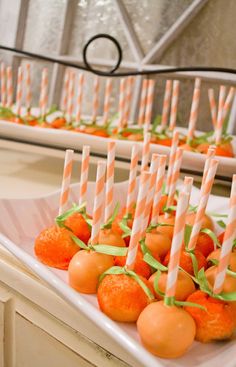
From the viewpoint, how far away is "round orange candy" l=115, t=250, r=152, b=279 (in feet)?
1.94

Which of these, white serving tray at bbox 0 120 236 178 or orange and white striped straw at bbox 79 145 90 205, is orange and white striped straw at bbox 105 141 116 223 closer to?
orange and white striped straw at bbox 79 145 90 205

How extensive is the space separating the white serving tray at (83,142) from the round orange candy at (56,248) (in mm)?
348

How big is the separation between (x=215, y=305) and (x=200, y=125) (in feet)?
3.75

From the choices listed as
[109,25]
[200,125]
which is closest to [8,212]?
[200,125]

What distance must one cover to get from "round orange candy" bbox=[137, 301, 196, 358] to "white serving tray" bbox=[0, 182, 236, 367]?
0.01 meters

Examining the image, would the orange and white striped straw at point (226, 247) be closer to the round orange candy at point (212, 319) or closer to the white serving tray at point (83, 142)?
the round orange candy at point (212, 319)

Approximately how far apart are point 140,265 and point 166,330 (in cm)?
13

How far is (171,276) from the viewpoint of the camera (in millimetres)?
502

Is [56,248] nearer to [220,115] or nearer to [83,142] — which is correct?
[83,142]

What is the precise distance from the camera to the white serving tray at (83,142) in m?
0.98

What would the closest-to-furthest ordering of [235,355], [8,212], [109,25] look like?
[235,355] < [8,212] < [109,25]

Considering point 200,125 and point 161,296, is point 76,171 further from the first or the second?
point 161,296

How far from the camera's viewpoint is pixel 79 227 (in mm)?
679

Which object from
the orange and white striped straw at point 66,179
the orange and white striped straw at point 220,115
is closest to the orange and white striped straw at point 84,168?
the orange and white striped straw at point 66,179
